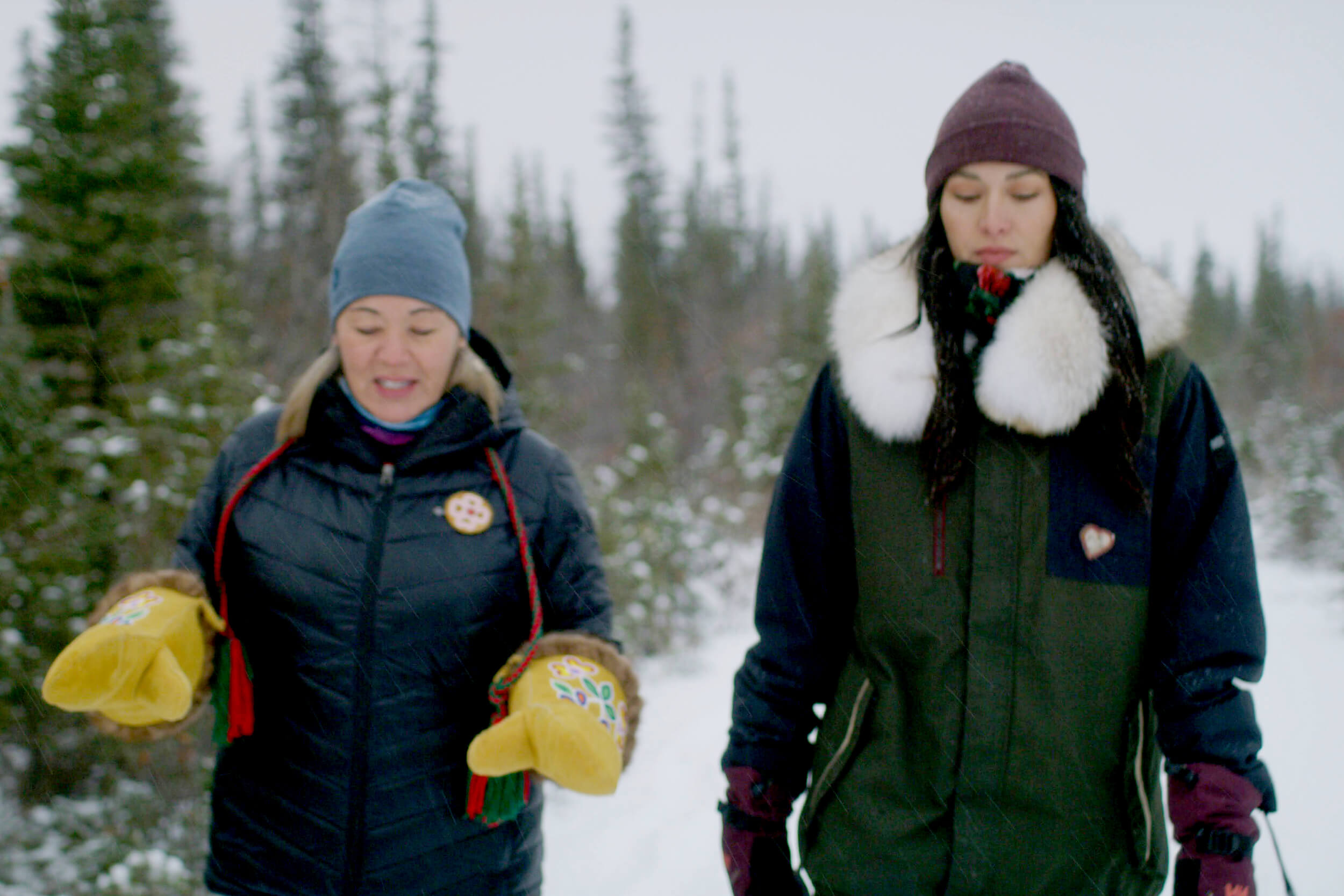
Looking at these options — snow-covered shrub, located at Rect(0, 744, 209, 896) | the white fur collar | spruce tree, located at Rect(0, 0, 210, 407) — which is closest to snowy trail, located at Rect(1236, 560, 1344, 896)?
the white fur collar

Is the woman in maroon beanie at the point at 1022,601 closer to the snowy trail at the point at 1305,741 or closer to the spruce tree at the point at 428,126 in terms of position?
the snowy trail at the point at 1305,741

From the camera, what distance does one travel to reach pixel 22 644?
4.45 meters

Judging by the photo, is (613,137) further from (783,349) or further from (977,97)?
(977,97)

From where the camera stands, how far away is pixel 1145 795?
4.87 ft

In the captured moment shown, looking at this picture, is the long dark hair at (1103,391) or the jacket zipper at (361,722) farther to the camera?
the jacket zipper at (361,722)

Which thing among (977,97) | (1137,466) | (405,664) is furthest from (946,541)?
(405,664)

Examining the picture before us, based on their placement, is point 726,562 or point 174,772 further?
point 726,562

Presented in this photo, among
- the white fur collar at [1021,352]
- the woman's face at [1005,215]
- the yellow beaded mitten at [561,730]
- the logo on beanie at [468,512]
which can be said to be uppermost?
the woman's face at [1005,215]

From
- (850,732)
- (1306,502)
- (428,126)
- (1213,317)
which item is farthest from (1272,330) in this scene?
(850,732)

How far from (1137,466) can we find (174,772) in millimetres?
5972

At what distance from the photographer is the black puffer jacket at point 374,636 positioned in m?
1.92

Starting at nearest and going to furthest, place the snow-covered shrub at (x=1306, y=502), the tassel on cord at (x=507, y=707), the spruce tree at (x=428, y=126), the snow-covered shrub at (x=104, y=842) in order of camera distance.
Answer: the tassel on cord at (x=507, y=707)
the snow-covered shrub at (x=104, y=842)
the snow-covered shrub at (x=1306, y=502)
the spruce tree at (x=428, y=126)

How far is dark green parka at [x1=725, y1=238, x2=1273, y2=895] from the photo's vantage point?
1.50 meters

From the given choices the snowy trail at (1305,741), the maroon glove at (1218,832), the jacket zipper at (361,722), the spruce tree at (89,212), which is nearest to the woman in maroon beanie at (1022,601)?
the maroon glove at (1218,832)
